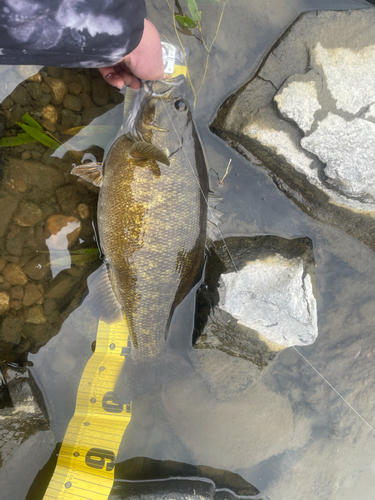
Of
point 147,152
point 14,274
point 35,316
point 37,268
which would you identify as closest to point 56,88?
point 147,152

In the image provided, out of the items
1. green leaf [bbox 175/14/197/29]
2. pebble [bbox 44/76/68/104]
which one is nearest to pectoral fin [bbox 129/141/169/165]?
pebble [bbox 44/76/68/104]

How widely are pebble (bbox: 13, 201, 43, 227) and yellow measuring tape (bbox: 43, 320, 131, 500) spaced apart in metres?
1.33

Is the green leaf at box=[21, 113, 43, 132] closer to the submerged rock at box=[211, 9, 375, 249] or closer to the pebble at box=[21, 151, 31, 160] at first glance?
the pebble at box=[21, 151, 31, 160]

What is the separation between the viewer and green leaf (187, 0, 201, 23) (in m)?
2.85

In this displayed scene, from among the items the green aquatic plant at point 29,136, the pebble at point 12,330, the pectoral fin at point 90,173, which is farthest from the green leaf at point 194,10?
the pebble at point 12,330

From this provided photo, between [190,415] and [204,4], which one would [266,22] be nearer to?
[204,4]

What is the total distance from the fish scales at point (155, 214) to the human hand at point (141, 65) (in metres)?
0.21

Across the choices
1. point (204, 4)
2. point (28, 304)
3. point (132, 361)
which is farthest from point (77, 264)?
point (204, 4)

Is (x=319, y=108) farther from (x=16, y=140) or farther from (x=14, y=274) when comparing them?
(x=14, y=274)

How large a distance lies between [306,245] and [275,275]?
565 millimetres

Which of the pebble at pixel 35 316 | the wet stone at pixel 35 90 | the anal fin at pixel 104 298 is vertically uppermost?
the wet stone at pixel 35 90

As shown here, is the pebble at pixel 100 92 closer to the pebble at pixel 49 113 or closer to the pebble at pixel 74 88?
the pebble at pixel 74 88

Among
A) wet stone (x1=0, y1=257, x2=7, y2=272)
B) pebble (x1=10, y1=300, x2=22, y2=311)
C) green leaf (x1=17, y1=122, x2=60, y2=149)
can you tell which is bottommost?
pebble (x1=10, y1=300, x2=22, y2=311)

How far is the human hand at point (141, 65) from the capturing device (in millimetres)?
2426
